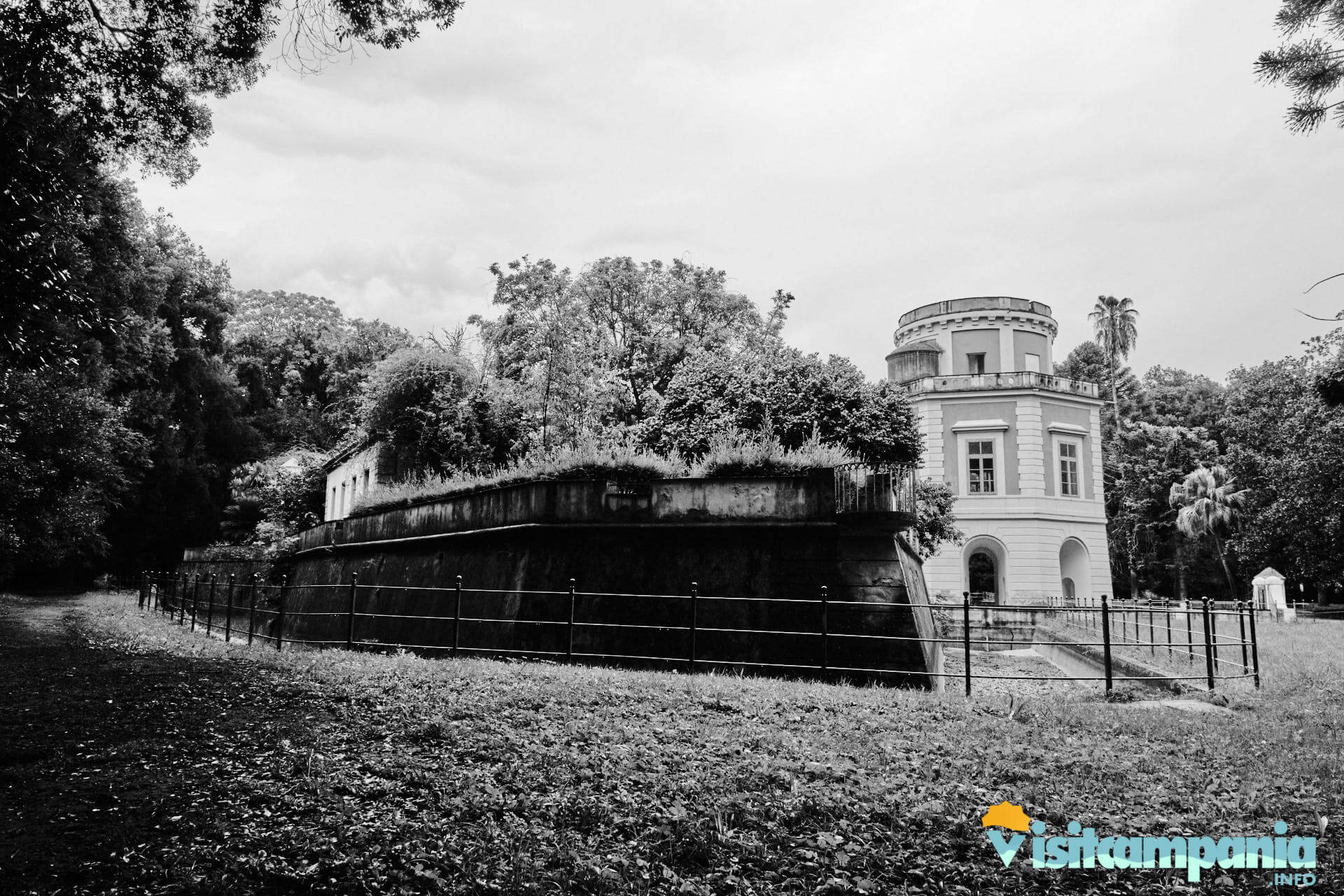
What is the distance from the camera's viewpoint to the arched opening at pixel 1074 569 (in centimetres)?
3008

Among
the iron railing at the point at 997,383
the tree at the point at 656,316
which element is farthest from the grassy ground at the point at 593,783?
the iron railing at the point at 997,383

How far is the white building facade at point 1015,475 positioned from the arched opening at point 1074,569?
0.12 ft

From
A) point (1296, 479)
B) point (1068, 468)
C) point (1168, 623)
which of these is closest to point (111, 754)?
point (1168, 623)

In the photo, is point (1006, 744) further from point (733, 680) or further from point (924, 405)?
point (924, 405)

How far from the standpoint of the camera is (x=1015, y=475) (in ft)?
98.0

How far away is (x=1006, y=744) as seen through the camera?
637cm

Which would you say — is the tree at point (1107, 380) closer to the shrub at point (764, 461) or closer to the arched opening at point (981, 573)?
the arched opening at point (981, 573)

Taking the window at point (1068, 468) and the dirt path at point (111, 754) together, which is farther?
the window at point (1068, 468)

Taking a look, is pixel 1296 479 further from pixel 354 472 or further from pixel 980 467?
pixel 354 472

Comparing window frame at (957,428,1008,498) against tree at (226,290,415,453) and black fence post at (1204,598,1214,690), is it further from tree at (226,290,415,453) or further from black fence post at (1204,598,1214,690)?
tree at (226,290,415,453)

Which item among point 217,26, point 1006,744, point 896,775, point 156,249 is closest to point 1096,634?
point 1006,744

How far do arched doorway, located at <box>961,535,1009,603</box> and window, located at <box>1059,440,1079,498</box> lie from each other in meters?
3.28

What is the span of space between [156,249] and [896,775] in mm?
34834

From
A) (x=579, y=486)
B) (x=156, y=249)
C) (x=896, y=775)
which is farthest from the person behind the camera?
(x=156, y=249)
